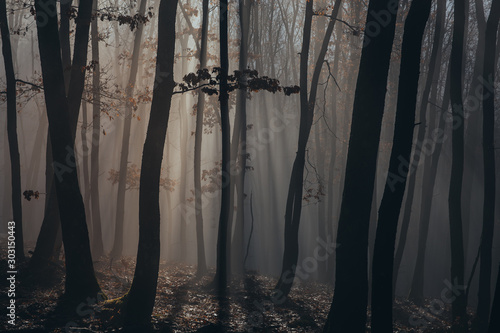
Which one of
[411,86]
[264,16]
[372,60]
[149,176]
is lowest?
[149,176]

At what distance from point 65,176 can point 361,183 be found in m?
5.67

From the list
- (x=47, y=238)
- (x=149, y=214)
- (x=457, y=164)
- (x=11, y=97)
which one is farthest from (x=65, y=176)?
(x=457, y=164)

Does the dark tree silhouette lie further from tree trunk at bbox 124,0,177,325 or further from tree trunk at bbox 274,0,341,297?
tree trunk at bbox 274,0,341,297

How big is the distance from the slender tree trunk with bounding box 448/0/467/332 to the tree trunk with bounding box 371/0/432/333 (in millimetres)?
4922

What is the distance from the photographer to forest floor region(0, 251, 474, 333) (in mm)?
7781

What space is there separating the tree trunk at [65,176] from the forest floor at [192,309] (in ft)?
1.76

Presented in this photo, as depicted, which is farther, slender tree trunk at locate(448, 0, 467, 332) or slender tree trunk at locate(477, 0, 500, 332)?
slender tree trunk at locate(477, 0, 500, 332)

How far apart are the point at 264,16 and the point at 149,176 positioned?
20860 mm

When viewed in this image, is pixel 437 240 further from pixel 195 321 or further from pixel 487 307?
pixel 195 321

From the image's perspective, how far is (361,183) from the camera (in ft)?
24.9

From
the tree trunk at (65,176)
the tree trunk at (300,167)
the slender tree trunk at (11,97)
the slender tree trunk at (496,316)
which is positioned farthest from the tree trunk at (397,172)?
the slender tree trunk at (11,97)

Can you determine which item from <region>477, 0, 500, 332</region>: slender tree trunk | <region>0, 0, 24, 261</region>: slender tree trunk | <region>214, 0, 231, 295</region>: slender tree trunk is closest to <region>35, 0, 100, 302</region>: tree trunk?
<region>214, 0, 231, 295</region>: slender tree trunk

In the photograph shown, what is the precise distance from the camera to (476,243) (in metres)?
33.1

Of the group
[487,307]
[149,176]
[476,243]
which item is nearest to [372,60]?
[149,176]
